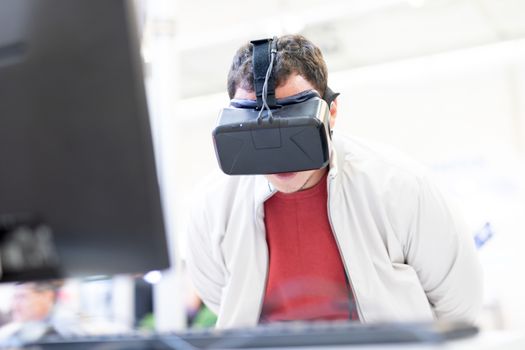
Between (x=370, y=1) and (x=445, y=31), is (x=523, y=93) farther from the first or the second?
(x=370, y=1)

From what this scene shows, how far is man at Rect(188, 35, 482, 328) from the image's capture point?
1.41 m

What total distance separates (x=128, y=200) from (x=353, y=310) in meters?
0.92

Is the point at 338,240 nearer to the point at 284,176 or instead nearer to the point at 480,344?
the point at 284,176

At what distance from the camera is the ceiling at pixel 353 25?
5121 mm

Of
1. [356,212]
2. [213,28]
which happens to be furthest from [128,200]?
[213,28]

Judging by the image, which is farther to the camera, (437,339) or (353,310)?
(353,310)

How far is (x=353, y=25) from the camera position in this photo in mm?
5598

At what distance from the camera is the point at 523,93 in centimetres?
627

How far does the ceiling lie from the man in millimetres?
3422

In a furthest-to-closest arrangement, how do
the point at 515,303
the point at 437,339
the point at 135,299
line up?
the point at 135,299 < the point at 515,303 < the point at 437,339

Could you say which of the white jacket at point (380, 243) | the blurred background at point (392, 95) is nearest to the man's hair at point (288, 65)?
the white jacket at point (380, 243)

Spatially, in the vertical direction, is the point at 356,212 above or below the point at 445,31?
below

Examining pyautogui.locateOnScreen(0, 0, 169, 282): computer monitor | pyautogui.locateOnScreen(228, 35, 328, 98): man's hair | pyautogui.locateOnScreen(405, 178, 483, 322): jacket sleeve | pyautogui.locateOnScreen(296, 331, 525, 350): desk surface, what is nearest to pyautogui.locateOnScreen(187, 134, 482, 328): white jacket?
pyautogui.locateOnScreen(405, 178, 483, 322): jacket sleeve

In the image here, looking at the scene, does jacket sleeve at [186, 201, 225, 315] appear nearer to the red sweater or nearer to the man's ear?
the red sweater
